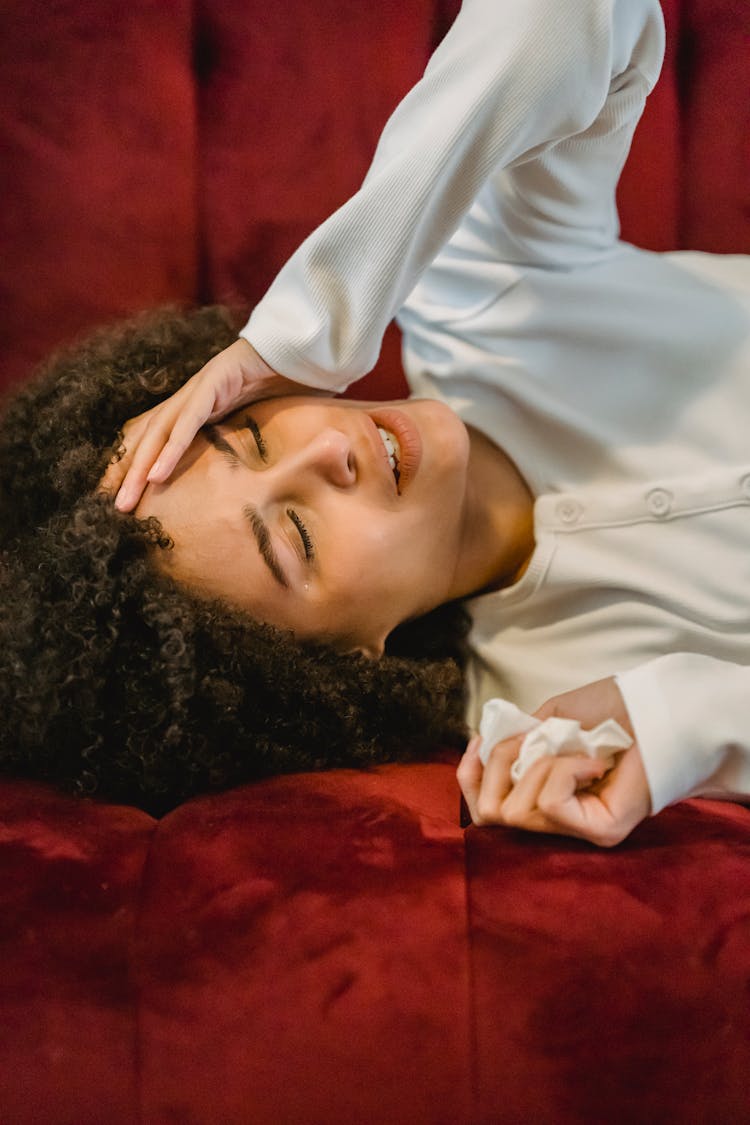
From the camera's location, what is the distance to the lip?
93 centimetres

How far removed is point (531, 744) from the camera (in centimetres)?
75

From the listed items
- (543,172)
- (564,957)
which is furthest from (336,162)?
(564,957)

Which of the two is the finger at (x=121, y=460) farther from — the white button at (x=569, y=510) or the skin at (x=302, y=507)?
the white button at (x=569, y=510)

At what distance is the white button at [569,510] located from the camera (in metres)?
1.03

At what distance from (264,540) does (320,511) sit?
6 centimetres

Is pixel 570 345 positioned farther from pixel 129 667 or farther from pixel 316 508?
pixel 129 667

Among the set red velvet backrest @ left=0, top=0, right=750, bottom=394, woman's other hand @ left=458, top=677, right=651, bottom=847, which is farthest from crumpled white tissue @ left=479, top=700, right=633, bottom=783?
red velvet backrest @ left=0, top=0, right=750, bottom=394

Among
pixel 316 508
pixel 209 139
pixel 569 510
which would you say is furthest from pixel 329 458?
pixel 209 139

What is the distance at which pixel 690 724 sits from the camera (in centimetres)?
78

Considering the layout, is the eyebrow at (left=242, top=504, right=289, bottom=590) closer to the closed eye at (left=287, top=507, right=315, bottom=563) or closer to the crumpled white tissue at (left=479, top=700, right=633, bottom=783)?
the closed eye at (left=287, top=507, right=315, bottom=563)

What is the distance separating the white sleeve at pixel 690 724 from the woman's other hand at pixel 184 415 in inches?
17.1

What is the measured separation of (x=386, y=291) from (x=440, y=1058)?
64 cm

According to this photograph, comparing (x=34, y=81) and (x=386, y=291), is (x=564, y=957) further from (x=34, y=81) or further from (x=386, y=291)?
(x=34, y=81)

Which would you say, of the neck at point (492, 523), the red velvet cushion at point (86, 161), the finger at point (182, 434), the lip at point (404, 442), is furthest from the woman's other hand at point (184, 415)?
the red velvet cushion at point (86, 161)
